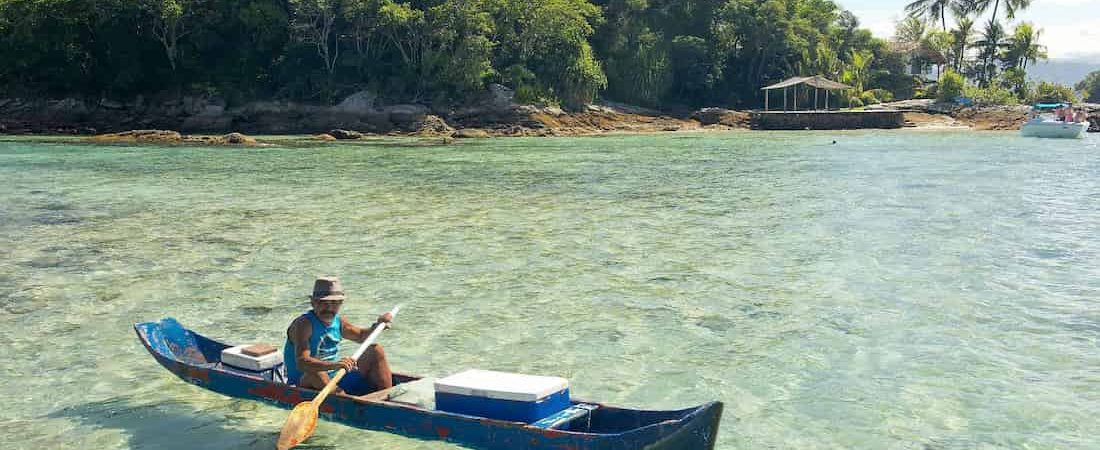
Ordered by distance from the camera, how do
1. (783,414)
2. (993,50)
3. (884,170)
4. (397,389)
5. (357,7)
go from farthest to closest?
1. (993,50)
2. (357,7)
3. (884,170)
4. (783,414)
5. (397,389)

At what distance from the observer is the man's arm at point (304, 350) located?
5.98m

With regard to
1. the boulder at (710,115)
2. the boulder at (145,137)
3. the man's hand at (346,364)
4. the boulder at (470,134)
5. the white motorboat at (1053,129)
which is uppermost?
the boulder at (710,115)

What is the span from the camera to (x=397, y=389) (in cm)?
598

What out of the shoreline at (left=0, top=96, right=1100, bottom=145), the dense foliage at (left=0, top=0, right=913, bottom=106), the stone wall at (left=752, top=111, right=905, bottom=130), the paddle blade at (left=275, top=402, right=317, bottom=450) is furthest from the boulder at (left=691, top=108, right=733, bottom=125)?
the paddle blade at (left=275, top=402, right=317, bottom=450)

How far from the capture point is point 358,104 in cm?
5034

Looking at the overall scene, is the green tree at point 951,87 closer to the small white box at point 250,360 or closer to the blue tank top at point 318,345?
the blue tank top at point 318,345

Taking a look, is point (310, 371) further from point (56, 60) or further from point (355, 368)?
point (56, 60)

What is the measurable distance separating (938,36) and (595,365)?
6953cm

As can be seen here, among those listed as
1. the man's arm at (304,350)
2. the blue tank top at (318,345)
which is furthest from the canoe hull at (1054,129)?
the man's arm at (304,350)

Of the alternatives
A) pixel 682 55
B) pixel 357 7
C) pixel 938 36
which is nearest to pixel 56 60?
pixel 357 7

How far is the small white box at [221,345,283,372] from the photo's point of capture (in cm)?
641

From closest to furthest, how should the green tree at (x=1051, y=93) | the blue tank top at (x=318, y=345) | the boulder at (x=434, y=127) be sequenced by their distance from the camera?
the blue tank top at (x=318, y=345), the boulder at (x=434, y=127), the green tree at (x=1051, y=93)

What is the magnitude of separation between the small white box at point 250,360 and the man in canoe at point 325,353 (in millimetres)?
116

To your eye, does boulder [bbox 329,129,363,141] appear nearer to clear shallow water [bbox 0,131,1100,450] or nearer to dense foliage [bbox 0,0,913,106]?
dense foliage [bbox 0,0,913,106]
